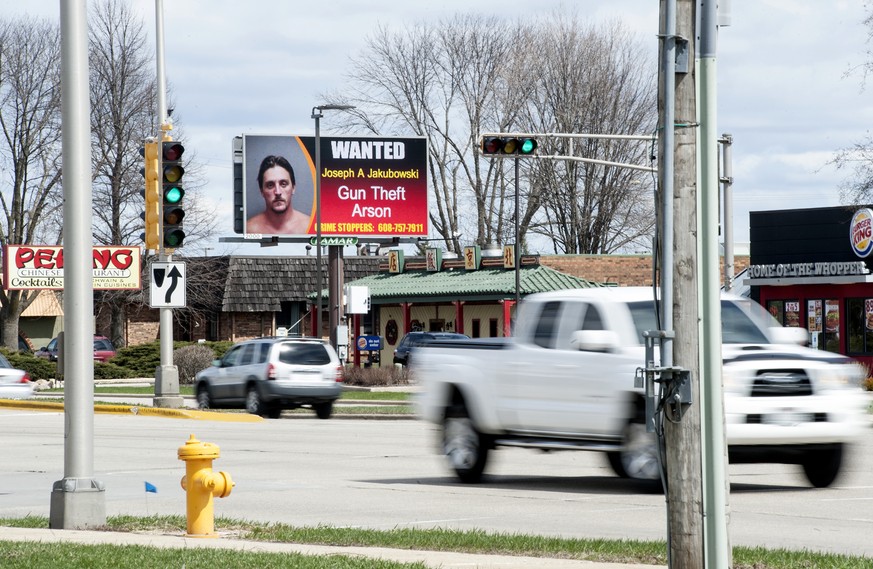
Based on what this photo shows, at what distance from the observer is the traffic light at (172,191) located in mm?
23641

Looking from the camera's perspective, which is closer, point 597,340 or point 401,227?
point 597,340

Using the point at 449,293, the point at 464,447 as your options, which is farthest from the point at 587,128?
the point at 464,447

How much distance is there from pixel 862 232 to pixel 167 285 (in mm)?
24261

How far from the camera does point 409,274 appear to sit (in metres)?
62.9

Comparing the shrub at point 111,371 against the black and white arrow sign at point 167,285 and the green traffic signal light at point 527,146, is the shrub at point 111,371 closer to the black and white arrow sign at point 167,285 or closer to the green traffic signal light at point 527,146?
the black and white arrow sign at point 167,285

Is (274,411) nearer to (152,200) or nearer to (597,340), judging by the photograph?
(152,200)

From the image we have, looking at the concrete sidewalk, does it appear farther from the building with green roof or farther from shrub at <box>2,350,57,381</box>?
the building with green roof

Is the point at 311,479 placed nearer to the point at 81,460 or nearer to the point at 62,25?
the point at 81,460

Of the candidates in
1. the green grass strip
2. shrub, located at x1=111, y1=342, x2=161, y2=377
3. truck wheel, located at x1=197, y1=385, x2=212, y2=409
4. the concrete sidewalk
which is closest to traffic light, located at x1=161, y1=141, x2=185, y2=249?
truck wheel, located at x1=197, y1=385, x2=212, y2=409

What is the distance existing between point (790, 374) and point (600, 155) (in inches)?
1999

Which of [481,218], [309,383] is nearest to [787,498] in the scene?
[309,383]

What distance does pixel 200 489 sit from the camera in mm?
10891

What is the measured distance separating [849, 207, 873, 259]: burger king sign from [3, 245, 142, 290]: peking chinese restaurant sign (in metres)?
21.7

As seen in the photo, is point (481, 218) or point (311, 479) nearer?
point (311, 479)
